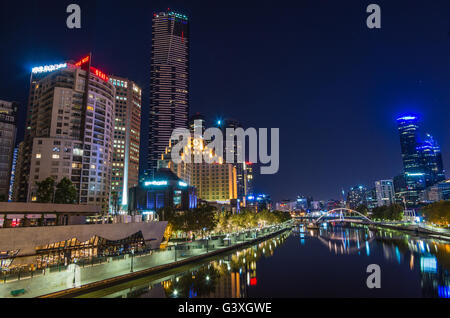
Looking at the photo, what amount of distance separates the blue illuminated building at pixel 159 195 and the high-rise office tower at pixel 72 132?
11.7 meters

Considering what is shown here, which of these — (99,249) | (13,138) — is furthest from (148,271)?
(13,138)

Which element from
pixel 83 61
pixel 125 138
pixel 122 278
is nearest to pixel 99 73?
pixel 83 61

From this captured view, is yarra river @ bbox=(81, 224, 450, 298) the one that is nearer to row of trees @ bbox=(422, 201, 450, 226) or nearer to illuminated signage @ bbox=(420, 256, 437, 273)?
illuminated signage @ bbox=(420, 256, 437, 273)

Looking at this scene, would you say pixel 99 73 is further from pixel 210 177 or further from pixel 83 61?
pixel 210 177

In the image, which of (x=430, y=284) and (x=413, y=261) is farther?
(x=413, y=261)

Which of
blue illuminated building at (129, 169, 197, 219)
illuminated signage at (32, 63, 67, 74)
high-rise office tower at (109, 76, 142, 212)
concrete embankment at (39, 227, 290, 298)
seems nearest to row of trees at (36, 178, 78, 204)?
concrete embankment at (39, 227, 290, 298)

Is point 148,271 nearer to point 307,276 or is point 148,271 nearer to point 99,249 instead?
point 99,249

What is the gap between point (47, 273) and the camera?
75.2ft

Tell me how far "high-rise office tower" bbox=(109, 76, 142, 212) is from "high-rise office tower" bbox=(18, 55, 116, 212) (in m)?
37.3

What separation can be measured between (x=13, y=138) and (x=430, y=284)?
4994 inches

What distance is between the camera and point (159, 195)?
110938mm

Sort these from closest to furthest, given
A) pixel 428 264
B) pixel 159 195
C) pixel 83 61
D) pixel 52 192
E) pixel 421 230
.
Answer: pixel 428 264, pixel 52 192, pixel 421 230, pixel 83 61, pixel 159 195

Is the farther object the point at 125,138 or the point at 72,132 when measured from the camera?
the point at 125,138

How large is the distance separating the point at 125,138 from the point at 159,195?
52076 millimetres
